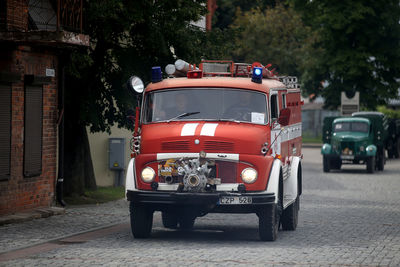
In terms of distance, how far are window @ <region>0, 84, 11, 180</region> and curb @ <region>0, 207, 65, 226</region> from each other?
70cm

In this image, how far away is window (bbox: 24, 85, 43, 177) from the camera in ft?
54.9

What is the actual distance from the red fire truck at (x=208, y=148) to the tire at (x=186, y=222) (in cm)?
34

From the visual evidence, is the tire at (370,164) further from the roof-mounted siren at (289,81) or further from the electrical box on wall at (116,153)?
the roof-mounted siren at (289,81)

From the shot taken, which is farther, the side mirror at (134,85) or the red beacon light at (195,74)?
the red beacon light at (195,74)

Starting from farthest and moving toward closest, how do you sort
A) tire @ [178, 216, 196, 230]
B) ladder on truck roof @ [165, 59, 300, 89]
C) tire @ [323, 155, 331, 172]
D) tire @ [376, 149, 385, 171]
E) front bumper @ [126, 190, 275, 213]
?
tire @ [376, 149, 385, 171] → tire @ [323, 155, 331, 172] → tire @ [178, 216, 196, 230] → ladder on truck roof @ [165, 59, 300, 89] → front bumper @ [126, 190, 275, 213]

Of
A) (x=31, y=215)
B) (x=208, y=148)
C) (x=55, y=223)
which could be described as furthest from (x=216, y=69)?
(x=31, y=215)

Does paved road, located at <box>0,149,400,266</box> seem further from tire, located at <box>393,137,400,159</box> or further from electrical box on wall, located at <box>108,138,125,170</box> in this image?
tire, located at <box>393,137,400,159</box>

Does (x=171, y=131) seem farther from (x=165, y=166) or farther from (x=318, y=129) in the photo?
(x=318, y=129)

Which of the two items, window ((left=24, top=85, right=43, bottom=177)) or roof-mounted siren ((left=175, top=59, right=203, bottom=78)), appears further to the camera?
window ((left=24, top=85, right=43, bottom=177))

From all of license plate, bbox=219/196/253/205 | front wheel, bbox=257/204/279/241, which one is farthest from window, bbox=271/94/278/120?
license plate, bbox=219/196/253/205

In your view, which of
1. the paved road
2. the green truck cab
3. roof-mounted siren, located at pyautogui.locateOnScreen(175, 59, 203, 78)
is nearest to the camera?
the paved road

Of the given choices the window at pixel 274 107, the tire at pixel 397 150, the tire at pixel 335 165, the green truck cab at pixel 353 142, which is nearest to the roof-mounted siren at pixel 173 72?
the window at pixel 274 107

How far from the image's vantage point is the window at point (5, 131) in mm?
15766

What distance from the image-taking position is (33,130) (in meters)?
17.0
